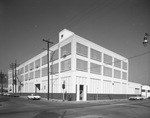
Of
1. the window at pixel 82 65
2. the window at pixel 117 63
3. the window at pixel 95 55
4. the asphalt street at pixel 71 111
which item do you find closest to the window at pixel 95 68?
the window at pixel 95 55

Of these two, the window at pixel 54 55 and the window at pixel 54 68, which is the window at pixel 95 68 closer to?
the window at pixel 54 68

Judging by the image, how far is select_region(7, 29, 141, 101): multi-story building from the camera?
3488cm

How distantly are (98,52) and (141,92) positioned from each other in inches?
1572

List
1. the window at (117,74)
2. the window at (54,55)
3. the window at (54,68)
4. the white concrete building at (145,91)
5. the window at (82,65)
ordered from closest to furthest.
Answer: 1. the window at (82,65)
2. the window at (54,68)
3. the window at (54,55)
4. the window at (117,74)
5. the white concrete building at (145,91)

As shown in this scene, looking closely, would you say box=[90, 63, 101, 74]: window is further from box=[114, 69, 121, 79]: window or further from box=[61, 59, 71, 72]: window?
box=[114, 69, 121, 79]: window

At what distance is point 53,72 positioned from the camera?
42.2 meters

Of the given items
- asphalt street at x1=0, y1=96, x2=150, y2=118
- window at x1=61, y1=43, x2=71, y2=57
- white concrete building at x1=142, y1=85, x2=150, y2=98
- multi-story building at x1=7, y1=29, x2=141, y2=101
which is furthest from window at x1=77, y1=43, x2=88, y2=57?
white concrete building at x1=142, y1=85, x2=150, y2=98

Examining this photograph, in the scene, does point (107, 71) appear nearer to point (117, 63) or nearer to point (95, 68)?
point (95, 68)

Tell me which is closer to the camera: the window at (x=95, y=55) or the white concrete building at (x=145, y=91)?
the window at (x=95, y=55)

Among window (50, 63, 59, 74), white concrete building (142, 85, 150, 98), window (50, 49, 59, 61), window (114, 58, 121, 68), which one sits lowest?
white concrete building (142, 85, 150, 98)

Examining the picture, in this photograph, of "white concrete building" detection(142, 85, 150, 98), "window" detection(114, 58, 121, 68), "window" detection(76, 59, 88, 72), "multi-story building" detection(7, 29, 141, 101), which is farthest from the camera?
"white concrete building" detection(142, 85, 150, 98)

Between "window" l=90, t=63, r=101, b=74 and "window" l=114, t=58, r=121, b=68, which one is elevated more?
"window" l=114, t=58, r=121, b=68

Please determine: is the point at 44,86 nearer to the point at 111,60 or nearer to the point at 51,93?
the point at 51,93

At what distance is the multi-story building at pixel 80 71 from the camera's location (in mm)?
34875
